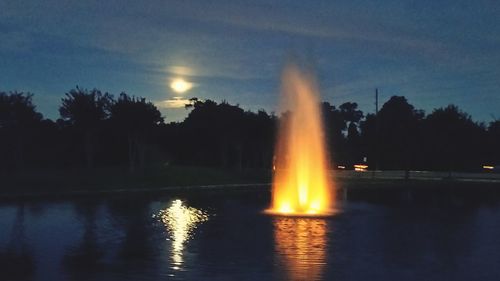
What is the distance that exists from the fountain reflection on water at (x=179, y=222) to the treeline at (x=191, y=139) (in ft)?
66.0

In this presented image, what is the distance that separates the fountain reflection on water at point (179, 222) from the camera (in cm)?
1372

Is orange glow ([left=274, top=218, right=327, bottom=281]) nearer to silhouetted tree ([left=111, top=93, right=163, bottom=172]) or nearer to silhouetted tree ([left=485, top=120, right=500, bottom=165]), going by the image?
silhouetted tree ([left=111, top=93, right=163, bottom=172])

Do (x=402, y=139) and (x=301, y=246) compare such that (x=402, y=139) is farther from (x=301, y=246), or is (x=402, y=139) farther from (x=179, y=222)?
(x=301, y=246)

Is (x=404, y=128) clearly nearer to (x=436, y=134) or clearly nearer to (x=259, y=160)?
(x=436, y=134)

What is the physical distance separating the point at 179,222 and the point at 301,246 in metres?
5.98

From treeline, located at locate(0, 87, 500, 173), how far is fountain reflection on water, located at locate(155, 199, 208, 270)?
792 inches

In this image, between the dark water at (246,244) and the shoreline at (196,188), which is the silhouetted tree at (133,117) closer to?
the shoreline at (196,188)

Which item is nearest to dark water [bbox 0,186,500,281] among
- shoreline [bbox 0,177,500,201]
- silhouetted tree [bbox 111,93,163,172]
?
shoreline [bbox 0,177,500,201]

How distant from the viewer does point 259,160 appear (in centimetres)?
6638

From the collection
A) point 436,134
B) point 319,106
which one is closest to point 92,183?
point 319,106

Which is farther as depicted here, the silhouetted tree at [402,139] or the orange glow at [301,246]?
the silhouetted tree at [402,139]

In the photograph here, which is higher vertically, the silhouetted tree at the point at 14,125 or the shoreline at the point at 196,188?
the silhouetted tree at the point at 14,125

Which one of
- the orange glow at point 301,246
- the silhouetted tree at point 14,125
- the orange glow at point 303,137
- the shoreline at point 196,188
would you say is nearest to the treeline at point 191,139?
the silhouetted tree at point 14,125

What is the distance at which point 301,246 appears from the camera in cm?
1473
